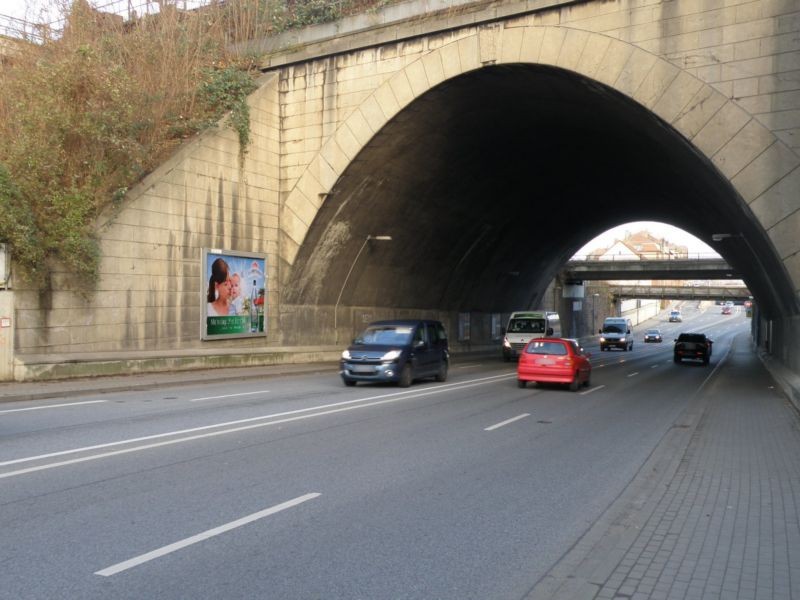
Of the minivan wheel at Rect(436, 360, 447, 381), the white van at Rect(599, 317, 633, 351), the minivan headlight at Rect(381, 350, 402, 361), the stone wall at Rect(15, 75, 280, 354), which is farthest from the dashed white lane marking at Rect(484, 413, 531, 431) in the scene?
the white van at Rect(599, 317, 633, 351)

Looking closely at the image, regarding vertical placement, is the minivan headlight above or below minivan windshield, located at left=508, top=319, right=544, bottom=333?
below

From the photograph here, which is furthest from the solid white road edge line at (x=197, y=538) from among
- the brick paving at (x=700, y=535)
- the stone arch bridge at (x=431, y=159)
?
the stone arch bridge at (x=431, y=159)

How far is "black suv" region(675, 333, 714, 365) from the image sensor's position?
3709 centimetres

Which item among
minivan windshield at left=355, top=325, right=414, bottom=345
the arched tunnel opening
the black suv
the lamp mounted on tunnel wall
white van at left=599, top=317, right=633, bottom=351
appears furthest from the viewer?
white van at left=599, top=317, right=633, bottom=351

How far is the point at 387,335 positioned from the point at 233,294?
8.29 meters

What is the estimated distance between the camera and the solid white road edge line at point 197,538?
16.5ft

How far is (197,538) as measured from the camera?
5738 millimetres

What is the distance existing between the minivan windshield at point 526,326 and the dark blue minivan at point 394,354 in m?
15.8

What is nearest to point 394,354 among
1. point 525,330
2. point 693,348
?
point 525,330

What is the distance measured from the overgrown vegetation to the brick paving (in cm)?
1620

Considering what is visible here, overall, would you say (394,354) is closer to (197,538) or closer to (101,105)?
(101,105)

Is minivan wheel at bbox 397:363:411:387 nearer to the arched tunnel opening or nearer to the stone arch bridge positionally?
the stone arch bridge

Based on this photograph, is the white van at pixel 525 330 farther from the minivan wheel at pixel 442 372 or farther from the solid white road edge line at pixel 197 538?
the solid white road edge line at pixel 197 538

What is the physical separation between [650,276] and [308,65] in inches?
1795
